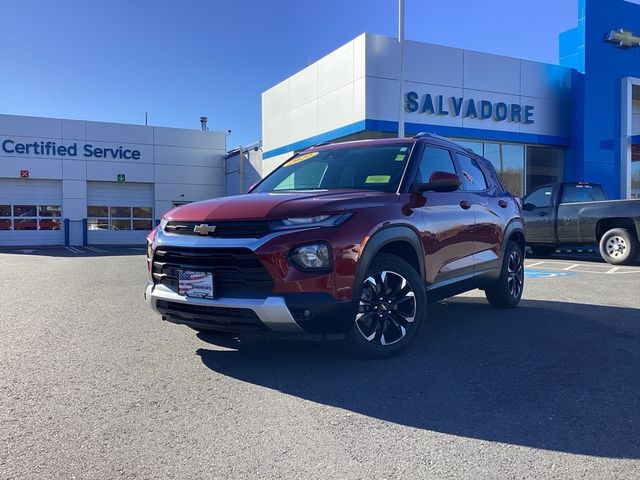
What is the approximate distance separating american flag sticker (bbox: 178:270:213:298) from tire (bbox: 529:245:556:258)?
40.3 ft

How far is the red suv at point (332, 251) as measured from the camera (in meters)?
3.83

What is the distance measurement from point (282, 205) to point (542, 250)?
12855 mm

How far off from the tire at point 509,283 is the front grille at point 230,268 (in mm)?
3597

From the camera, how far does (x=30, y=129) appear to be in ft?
89.7

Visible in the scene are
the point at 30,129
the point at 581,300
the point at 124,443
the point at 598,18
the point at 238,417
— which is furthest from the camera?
the point at 30,129

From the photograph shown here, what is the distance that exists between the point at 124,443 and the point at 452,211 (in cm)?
366

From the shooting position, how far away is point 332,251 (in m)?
3.87

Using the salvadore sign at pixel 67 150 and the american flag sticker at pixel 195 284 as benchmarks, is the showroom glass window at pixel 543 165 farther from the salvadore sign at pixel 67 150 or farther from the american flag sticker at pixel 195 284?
the salvadore sign at pixel 67 150

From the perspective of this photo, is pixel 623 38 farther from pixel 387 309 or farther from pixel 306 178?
pixel 387 309

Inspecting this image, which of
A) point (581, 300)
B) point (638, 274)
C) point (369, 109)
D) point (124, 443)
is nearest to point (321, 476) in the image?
point (124, 443)

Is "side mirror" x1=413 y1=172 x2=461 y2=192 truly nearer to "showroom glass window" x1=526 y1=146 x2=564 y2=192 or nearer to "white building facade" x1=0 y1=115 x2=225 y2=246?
"showroom glass window" x1=526 y1=146 x2=564 y2=192

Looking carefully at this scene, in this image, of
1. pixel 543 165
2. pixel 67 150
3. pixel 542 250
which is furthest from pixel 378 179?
pixel 67 150

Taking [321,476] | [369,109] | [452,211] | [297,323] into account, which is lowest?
[321,476]

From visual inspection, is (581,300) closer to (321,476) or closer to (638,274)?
(638,274)
